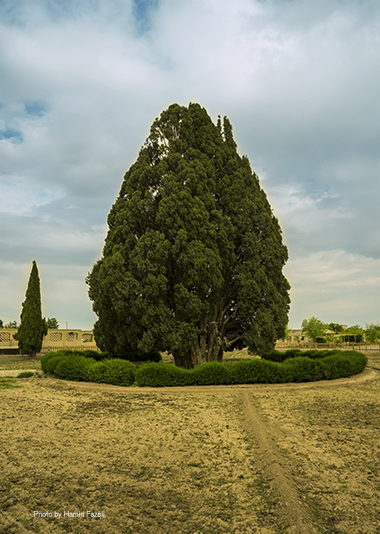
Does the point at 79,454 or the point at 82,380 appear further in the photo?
the point at 82,380

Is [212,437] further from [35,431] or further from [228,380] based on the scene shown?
[228,380]

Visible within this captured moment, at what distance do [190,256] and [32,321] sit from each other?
60.9 ft

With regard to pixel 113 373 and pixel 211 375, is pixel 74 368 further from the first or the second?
pixel 211 375

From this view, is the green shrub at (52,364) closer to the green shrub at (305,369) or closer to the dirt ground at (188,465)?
the dirt ground at (188,465)

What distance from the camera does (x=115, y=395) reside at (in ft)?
34.8

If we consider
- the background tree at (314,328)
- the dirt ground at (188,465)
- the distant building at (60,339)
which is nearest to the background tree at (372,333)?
the background tree at (314,328)

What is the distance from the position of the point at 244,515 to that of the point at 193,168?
1229 centimetres

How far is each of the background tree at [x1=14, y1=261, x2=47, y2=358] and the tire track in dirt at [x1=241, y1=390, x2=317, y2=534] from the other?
22456mm

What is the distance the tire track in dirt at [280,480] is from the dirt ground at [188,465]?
2 cm

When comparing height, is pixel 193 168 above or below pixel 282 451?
above

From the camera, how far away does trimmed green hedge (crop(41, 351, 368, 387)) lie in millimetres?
11969

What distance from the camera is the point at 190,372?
12.1 metres

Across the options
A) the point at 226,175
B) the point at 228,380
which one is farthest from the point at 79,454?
the point at 226,175

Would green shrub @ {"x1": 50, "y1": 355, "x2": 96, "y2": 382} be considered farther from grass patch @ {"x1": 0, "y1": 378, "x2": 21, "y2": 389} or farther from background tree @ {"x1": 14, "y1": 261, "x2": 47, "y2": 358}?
background tree @ {"x1": 14, "y1": 261, "x2": 47, "y2": 358}
